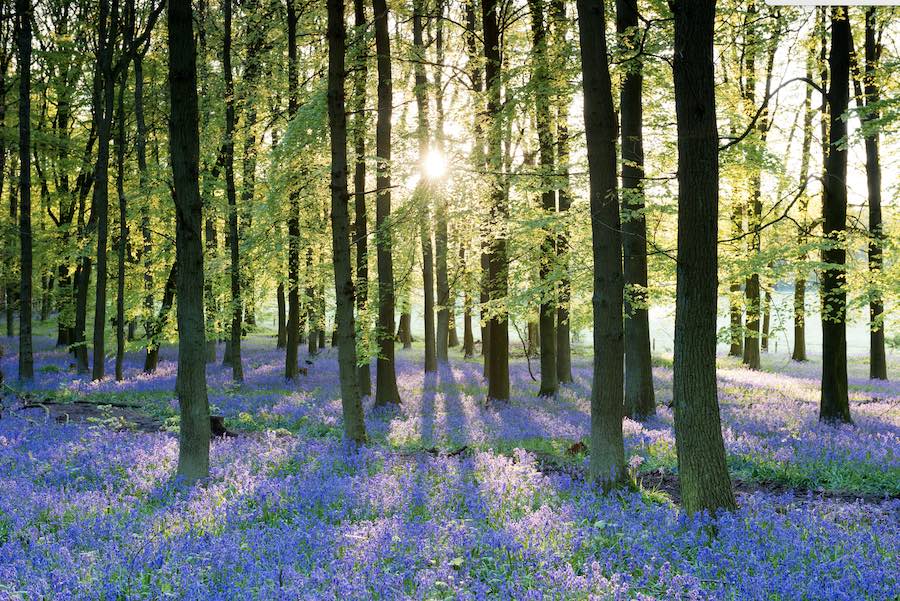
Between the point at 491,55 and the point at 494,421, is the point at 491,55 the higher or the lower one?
the higher one

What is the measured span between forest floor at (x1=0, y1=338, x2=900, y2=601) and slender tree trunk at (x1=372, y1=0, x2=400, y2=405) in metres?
3.81

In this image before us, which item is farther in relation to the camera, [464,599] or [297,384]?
[297,384]

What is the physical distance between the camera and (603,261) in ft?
25.9

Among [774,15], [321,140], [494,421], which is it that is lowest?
[494,421]

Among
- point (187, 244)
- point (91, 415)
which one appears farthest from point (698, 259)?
point (91, 415)

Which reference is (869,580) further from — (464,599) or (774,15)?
(774,15)

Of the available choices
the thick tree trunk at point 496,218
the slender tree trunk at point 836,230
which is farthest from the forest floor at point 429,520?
the thick tree trunk at point 496,218

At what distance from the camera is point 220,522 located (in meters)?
6.00

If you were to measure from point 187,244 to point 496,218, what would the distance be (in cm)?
811

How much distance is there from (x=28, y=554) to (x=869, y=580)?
22.1 ft

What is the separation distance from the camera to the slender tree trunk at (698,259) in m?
6.08

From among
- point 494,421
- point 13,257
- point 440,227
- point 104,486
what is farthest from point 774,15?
point 13,257

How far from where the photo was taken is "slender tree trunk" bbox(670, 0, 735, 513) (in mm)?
6082

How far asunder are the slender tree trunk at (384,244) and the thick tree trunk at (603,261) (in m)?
7.45
